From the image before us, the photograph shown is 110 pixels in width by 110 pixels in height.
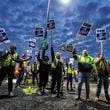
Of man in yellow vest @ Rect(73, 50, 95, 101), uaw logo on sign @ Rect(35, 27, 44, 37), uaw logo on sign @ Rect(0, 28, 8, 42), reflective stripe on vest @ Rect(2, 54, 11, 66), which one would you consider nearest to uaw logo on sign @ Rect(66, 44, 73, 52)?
man in yellow vest @ Rect(73, 50, 95, 101)

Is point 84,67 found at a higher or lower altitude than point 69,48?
lower

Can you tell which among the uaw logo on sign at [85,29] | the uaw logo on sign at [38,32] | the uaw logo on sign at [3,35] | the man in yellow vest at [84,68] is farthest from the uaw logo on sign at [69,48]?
the uaw logo on sign at [38,32]

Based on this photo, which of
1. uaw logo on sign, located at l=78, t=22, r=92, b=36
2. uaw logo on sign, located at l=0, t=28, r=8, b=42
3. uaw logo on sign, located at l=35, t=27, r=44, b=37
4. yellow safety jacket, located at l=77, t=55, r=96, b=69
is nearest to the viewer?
yellow safety jacket, located at l=77, t=55, r=96, b=69

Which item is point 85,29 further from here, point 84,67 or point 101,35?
point 84,67

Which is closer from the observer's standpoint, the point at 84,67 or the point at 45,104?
the point at 45,104

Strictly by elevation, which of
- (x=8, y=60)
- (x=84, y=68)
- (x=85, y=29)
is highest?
(x=85, y=29)

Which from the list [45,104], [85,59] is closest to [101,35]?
[85,59]

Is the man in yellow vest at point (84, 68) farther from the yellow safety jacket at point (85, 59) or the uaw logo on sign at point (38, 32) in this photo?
the uaw logo on sign at point (38, 32)

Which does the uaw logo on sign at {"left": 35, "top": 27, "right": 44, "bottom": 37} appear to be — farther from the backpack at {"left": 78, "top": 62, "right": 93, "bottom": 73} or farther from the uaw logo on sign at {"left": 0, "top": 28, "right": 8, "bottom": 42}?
the backpack at {"left": 78, "top": 62, "right": 93, "bottom": 73}

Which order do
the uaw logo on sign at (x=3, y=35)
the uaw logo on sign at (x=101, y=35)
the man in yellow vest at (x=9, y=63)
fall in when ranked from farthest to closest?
the uaw logo on sign at (x=101, y=35)
the uaw logo on sign at (x=3, y=35)
the man in yellow vest at (x=9, y=63)

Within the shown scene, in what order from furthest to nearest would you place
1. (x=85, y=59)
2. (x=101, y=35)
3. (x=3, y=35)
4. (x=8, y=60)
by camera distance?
1. (x=101, y=35)
2. (x=3, y=35)
3. (x=85, y=59)
4. (x=8, y=60)

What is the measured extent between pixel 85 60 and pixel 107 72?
4.47ft

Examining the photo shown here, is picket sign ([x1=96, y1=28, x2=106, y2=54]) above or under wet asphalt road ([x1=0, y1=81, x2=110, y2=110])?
Answer: above

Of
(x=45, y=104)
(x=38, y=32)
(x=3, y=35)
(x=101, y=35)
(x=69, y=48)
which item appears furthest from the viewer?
(x=38, y=32)
